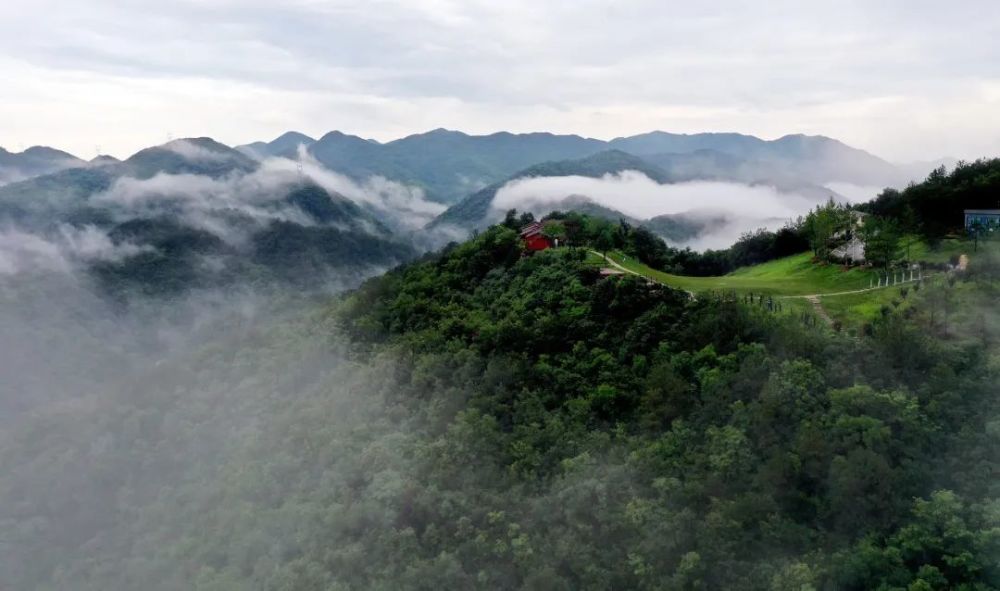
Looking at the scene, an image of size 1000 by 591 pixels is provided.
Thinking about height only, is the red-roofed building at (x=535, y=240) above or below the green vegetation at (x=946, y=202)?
below

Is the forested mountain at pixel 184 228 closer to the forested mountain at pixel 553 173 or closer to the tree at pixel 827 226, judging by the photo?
the forested mountain at pixel 553 173

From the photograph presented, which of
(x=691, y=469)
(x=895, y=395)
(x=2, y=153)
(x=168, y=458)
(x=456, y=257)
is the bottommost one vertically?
(x=168, y=458)

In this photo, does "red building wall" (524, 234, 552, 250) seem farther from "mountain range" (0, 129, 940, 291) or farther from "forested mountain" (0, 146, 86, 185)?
"forested mountain" (0, 146, 86, 185)

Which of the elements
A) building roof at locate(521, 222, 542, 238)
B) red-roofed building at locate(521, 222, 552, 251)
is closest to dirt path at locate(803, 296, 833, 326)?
red-roofed building at locate(521, 222, 552, 251)

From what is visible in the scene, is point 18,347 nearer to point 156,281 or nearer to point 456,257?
point 156,281

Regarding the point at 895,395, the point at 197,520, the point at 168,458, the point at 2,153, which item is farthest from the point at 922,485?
the point at 2,153

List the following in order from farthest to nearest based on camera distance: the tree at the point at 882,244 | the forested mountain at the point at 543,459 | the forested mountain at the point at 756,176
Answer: the forested mountain at the point at 756,176 < the tree at the point at 882,244 < the forested mountain at the point at 543,459

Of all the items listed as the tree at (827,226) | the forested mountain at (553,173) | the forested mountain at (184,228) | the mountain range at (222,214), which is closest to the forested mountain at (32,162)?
the mountain range at (222,214)

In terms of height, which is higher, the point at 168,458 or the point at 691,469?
the point at 691,469
